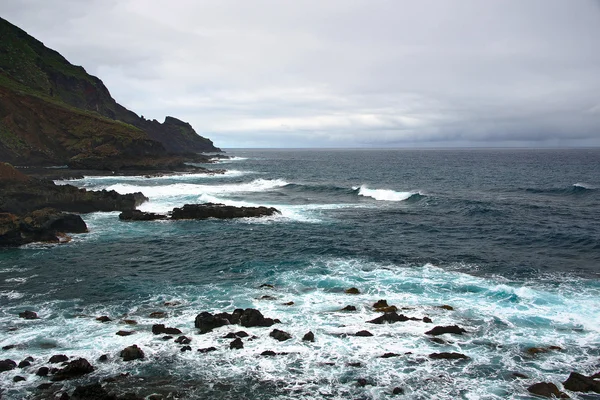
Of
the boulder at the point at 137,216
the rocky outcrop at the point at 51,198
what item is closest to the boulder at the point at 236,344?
the boulder at the point at 137,216

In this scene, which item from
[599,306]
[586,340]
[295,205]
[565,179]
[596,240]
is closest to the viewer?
[586,340]

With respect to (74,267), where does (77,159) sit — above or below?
above

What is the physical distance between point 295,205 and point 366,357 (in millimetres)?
42106

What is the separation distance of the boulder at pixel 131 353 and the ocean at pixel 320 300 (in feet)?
0.99

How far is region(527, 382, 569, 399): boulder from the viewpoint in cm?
1480

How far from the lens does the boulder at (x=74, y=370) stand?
51.8ft

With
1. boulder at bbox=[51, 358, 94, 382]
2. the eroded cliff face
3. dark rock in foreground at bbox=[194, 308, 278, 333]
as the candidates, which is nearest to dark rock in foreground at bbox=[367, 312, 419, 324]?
dark rock in foreground at bbox=[194, 308, 278, 333]

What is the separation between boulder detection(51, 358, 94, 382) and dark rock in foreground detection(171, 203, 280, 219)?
103ft

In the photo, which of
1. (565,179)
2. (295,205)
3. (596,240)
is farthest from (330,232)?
(565,179)

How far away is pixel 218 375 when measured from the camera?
16.1m

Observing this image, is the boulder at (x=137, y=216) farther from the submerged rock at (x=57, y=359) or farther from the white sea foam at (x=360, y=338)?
the submerged rock at (x=57, y=359)

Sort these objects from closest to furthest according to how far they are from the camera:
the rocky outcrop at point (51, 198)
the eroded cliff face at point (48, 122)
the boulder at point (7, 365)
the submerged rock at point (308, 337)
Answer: the boulder at point (7, 365), the submerged rock at point (308, 337), the rocky outcrop at point (51, 198), the eroded cliff face at point (48, 122)

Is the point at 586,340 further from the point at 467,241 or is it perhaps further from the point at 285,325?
the point at 467,241

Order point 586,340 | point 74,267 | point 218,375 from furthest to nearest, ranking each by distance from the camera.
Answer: point 74,267 → point 586,340 → point 218,375
